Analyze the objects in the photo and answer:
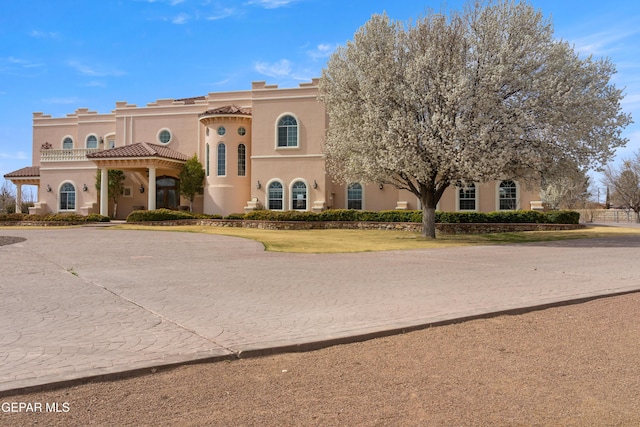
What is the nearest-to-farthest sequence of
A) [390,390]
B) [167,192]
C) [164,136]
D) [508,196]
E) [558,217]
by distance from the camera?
[390,390] → [558,217] → [508,196] → [167,192] → [164,136]

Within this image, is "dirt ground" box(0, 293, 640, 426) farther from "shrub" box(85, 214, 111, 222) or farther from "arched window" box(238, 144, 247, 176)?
"shrub" box(85, 214, 111, 222)

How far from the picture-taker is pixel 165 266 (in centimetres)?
1212

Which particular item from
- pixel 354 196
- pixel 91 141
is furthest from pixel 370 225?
pixel 91 141

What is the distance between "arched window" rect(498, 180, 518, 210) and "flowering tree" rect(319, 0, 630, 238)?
33.9 feet

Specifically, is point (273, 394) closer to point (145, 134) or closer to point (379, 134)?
point (379, 134)

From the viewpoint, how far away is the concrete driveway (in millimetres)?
5082

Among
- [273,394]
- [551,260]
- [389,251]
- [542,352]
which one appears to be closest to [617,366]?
[542,352]

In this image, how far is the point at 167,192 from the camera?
38.5m

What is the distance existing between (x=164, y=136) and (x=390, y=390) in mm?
38064

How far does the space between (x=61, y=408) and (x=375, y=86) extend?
19195mm

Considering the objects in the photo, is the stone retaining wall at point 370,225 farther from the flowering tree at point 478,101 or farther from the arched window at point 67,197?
the flowering tree at point 478,101

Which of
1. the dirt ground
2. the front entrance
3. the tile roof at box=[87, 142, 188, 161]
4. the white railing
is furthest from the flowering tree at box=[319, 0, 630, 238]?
the white railing

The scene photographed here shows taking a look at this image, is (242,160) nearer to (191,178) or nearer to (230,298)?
(191,178)

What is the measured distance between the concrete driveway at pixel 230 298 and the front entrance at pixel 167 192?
23137mm
